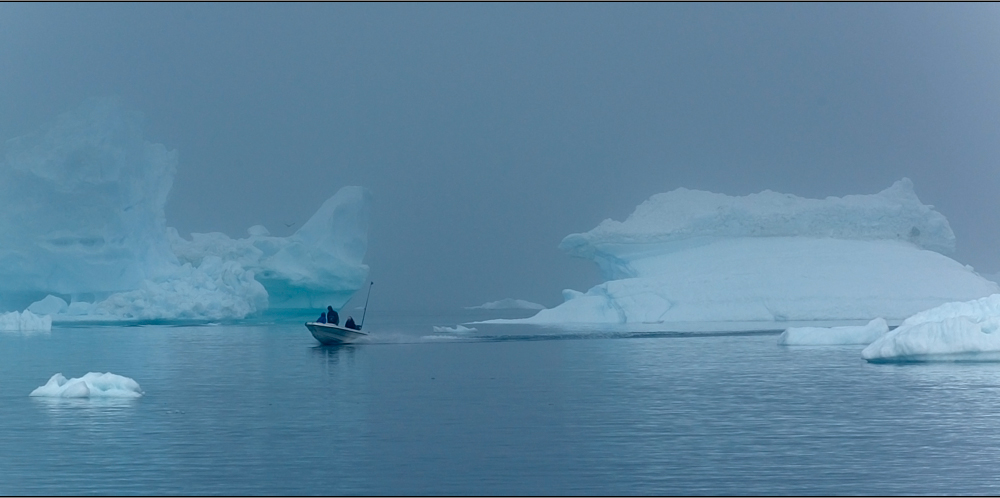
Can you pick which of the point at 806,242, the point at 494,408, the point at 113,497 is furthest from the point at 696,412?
the point at 806,242

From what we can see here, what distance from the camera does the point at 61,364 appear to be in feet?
73.2

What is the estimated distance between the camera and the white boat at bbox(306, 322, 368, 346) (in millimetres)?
27794

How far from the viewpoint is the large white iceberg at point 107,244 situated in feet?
131

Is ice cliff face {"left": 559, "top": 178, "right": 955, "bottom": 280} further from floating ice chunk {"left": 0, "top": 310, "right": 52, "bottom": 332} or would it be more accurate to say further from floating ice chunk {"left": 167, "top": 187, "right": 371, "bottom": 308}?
floating ice chunk {"left": 0, "top": 310, "right": 52, "bottom": 332}

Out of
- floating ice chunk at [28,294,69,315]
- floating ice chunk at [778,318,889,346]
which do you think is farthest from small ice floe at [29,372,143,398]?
floating ice chunk at [28,294,69,315]

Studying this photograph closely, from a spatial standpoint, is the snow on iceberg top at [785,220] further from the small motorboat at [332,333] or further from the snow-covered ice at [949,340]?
the snow-covered ice at [949,340]

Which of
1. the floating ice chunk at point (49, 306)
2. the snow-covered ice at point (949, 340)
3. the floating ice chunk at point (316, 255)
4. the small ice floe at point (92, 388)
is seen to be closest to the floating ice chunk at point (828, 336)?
the snow-covered ice at point (949, 340)

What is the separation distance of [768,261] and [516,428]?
101 ft

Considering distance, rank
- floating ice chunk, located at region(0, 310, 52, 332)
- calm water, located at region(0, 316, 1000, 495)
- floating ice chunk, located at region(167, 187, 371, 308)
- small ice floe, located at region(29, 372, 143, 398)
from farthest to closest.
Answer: floating ice chunk, located at region(167, 187, 371, 308), floating ice chunk, located at region(0, 310, 52, 332), small ice floe, located at region(29, 372, 143, 398), calm water, located at region(0, 316, 1000, 495)

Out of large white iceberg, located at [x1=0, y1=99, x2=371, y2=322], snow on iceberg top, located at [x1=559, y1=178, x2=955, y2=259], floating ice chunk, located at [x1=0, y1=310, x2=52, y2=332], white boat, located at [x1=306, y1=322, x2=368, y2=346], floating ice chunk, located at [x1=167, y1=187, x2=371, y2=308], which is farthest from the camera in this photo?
floating ice chunk, located at [x1=167, y1=187, x2=371, y2=308]

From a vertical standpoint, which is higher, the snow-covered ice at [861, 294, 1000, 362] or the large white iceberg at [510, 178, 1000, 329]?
the large white iceberg at [510, 178, 1000, 329]

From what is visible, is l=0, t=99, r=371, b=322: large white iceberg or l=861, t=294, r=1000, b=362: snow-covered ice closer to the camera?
l=861, t=294, r=1000, b=362: snow-covered ice

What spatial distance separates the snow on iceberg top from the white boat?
59.4ft

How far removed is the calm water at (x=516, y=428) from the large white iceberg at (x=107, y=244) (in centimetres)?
1916
